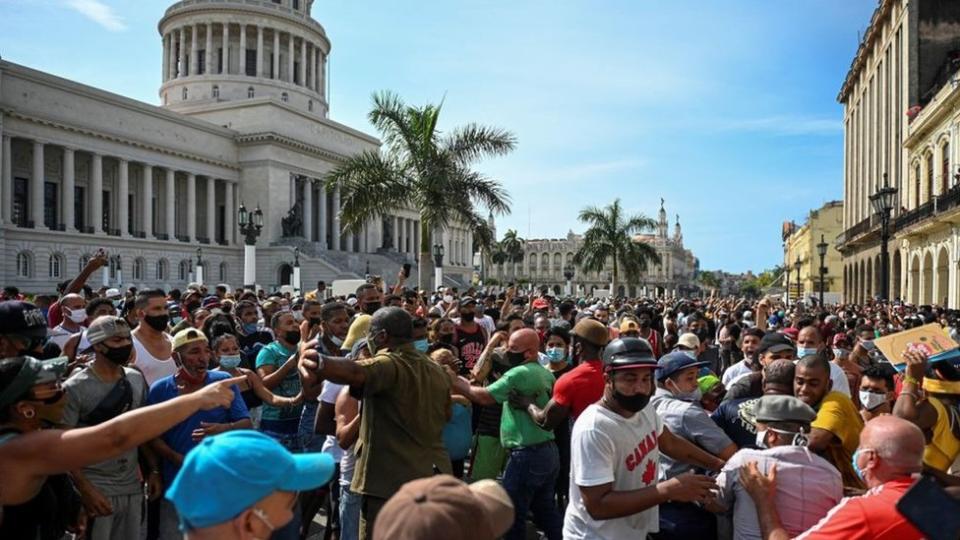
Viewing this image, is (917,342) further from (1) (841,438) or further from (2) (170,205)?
(2) (170,205)

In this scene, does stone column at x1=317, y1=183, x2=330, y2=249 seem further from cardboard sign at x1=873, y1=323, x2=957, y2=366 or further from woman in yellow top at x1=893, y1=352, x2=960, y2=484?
woman in yellow top at x1=893, y1=352, x2=960, y2=484

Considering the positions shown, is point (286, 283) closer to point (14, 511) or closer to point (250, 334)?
point (250, 334)

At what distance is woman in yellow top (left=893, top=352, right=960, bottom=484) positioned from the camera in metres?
4.35

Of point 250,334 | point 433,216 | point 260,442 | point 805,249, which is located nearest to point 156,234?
point 433,216

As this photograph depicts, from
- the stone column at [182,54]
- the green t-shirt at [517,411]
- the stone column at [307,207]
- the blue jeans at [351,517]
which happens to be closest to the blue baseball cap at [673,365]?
the green t-shirt at [517,411]

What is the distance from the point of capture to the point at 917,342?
17.5ft

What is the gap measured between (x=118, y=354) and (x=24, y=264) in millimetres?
46540

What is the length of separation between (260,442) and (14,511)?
1.65 m

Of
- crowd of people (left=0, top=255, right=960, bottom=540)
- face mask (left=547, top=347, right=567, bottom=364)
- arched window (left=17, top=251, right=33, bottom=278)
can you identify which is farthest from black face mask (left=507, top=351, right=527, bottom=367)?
arched window (left=17, top=251, right=33, bottom=278)

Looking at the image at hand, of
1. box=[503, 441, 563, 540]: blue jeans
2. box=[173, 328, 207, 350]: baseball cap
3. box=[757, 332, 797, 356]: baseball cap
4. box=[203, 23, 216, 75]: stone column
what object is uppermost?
box=[203, 23, 216, 75]: stone column

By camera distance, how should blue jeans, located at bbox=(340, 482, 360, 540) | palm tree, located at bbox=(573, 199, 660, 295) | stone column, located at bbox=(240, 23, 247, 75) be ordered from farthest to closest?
stone column, located at bbox=(240, 23, 247, 75)
palm tree, located at bbox=(573, 199, 660, 295)
blue jeans, located at bbox=(340, 482, 360, 540)

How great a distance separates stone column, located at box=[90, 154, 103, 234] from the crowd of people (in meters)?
47.5

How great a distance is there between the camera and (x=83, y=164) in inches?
1930

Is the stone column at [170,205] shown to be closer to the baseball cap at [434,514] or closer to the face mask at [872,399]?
the face mask at [872,399]
